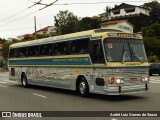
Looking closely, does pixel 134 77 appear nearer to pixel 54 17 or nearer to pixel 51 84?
pixel 51 84

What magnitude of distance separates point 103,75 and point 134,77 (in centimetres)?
132

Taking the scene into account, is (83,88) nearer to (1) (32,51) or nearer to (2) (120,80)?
(2) (120,80)

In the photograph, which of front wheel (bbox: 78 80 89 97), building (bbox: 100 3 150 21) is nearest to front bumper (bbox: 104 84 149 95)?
front wheel (bbox: 78 80 89 97)

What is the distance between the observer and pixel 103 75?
15.1 metres

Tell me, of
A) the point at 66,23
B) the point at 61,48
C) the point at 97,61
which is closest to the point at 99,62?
the point at 97,61

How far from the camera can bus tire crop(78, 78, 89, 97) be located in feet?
53.7

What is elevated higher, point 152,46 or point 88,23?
point 88,23

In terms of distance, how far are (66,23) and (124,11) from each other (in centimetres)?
3058

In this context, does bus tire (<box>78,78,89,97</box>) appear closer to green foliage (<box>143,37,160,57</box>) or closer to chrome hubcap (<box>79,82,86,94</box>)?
chrome hubcap (<box>79,82,86,94</box>)

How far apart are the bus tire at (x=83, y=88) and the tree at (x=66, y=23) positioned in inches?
3781

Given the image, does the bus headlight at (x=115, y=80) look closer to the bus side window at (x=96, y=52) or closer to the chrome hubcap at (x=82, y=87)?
the bus side window at (x=96, y=52)

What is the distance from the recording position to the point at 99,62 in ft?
50.4

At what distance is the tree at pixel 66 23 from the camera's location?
113 meters

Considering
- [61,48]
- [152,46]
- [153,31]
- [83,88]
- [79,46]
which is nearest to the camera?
[83,88]
